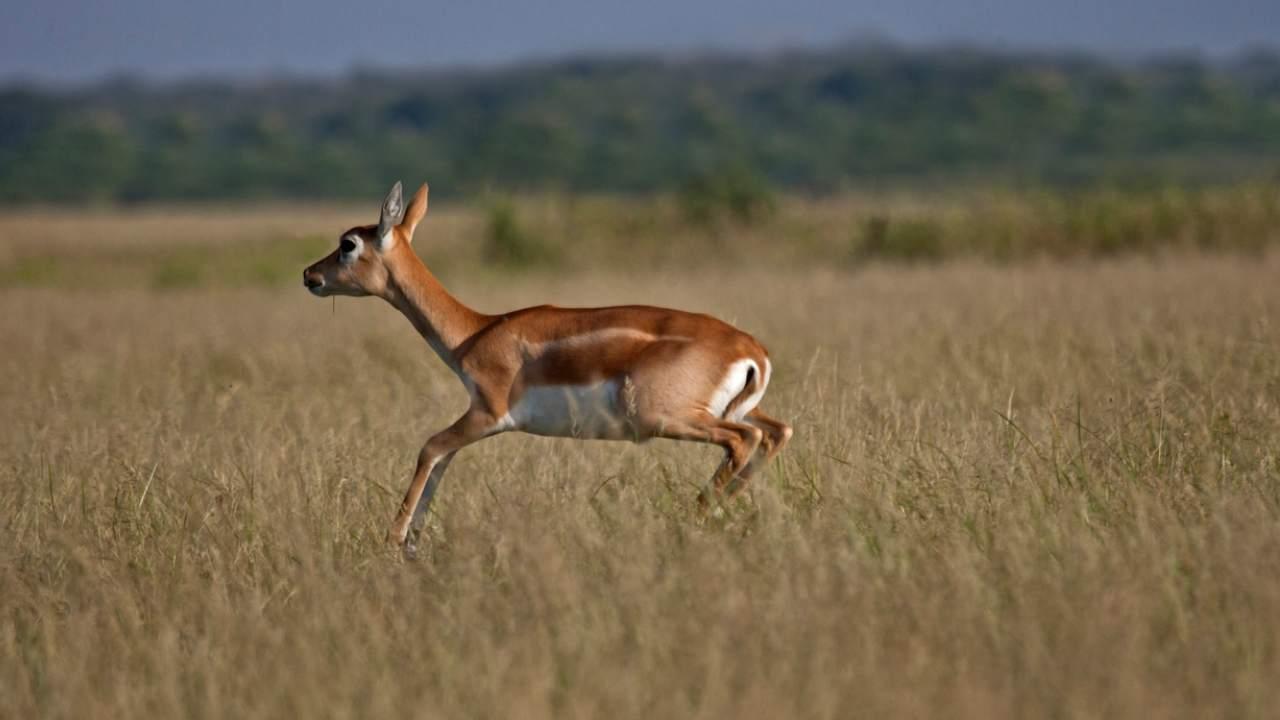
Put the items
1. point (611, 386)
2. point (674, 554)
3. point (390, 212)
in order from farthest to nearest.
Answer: point (390, 212)
point (611, 386)
point (674, 554)

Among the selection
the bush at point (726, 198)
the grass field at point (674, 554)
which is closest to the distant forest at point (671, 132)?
the bush at point (726, 198)

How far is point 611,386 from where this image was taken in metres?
6.37

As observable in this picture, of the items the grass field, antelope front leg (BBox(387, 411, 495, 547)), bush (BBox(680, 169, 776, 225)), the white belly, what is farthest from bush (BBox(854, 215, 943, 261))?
antelope front leg (BBox(387, 411, 495, 547))

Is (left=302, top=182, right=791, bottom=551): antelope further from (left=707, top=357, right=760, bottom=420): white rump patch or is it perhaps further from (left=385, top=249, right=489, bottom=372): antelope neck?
(left=385, top=249, right=489, bottom=372): antelope neck

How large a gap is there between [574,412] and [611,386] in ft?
0.56

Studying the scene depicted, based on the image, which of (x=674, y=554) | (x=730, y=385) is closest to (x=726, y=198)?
(x=730, y=385)

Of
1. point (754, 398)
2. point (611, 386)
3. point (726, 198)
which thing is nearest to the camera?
point (611, 386)

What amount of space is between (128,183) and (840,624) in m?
95.5

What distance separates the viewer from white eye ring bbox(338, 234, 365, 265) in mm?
6930

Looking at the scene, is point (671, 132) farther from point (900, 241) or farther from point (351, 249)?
point (351, 249)

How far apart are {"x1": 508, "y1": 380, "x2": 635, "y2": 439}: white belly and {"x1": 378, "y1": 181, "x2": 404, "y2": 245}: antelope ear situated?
93cm

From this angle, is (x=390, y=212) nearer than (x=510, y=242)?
Yes

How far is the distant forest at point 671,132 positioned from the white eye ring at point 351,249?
201 feet

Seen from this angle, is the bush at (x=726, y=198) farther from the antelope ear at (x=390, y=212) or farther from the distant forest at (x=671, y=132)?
the distant forest at (x=671, y=132)
